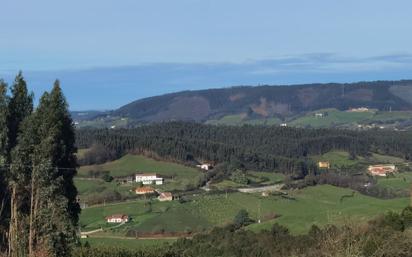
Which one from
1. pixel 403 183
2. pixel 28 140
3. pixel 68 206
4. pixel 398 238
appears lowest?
pixel 403 183

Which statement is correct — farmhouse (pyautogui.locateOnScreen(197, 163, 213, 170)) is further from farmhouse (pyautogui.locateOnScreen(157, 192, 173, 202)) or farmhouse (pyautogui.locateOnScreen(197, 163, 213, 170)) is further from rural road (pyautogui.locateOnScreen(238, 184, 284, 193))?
farmhouse (pyautogui.locateOnScreen(157, 192, 173, 202))

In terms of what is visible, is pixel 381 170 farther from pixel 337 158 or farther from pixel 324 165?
pixel 337 158

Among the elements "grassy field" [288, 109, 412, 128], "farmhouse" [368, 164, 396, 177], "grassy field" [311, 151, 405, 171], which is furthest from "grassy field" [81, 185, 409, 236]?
"grassy field" [288, 109, 412, 128]

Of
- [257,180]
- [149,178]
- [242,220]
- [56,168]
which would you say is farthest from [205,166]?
[56,168]

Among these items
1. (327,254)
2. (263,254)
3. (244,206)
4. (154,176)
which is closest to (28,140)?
(327,254)

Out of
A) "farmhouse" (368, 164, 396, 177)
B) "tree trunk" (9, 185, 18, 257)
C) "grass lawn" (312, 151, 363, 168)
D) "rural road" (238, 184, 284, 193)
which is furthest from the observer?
"grass lawn" (312, 151, 363, 168)

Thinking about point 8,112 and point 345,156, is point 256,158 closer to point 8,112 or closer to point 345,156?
point 345,156
